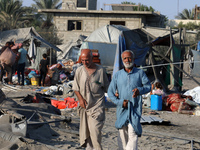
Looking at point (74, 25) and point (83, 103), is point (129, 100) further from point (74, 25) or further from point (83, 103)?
point (74, 25)

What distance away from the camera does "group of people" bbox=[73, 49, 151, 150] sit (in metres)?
5.05

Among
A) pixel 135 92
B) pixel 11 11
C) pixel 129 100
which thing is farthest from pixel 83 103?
pixel 11 11

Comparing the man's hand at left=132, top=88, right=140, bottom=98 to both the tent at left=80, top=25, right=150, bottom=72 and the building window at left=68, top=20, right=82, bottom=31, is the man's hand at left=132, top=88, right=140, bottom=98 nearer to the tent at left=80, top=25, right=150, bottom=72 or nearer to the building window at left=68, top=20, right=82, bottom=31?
the tent at left=80, top=25, right=150, bottom=72

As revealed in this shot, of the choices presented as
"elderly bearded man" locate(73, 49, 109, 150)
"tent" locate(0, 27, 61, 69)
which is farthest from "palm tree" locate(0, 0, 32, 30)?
"elderly bearded man" locate(73, 49, 109, 150)

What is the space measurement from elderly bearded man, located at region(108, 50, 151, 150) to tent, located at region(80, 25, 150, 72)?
27.2 ft

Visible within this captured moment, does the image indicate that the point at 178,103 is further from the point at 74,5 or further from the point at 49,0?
the point at 49,0

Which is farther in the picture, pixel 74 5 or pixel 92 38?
pixel 74 5

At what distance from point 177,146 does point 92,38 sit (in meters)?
16.2

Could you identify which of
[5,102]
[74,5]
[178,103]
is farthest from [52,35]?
[5,102]

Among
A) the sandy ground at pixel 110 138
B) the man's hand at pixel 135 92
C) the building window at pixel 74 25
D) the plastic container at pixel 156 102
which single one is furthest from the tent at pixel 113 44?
the building window at pixel 74 25

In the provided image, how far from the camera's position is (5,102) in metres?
7.56

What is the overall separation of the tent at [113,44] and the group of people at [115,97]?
8170mm

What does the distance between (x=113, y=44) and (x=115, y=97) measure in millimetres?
16286

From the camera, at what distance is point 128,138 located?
5.18 metres
